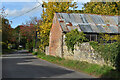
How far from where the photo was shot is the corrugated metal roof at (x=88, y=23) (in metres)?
24.5

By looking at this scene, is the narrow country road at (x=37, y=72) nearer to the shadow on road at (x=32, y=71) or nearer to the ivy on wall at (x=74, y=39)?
the shadow on road at (x=32, y=71)

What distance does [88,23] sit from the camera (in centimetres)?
2575

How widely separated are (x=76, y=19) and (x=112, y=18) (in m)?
5.92

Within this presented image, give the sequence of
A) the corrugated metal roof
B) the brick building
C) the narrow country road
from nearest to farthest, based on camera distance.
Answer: the narrow country road, the brick building, the corrugated metal roof

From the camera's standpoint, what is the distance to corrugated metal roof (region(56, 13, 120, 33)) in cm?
2447

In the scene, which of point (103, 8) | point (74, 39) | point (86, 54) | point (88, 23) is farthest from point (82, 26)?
point (103, 8)

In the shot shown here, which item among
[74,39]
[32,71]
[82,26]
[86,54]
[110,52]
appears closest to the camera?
[110,52]

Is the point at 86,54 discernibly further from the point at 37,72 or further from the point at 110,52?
the point at 37,72

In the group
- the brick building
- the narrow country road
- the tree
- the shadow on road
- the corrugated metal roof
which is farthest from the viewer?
the tree

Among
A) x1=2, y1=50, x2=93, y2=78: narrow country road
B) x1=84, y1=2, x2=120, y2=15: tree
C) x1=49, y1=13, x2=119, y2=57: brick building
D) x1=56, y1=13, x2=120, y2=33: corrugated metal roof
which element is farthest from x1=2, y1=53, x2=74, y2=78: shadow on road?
x1=84, y1=2, x2=120, y2=15: tree

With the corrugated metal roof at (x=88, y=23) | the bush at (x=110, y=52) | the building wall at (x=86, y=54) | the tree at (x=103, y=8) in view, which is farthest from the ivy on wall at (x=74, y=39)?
the tree at (x=103, y=8)

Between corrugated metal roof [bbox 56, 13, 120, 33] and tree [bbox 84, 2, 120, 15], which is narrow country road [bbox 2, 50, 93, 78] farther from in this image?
tree [bbox 84, 2, 120, 15]

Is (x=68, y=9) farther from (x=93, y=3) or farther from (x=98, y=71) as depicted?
(x=98, y=71)

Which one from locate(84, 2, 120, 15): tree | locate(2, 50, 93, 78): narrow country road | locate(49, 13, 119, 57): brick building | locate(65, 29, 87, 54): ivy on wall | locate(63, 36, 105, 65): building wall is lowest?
locate(2, 50, 93, 78): narrow country road
